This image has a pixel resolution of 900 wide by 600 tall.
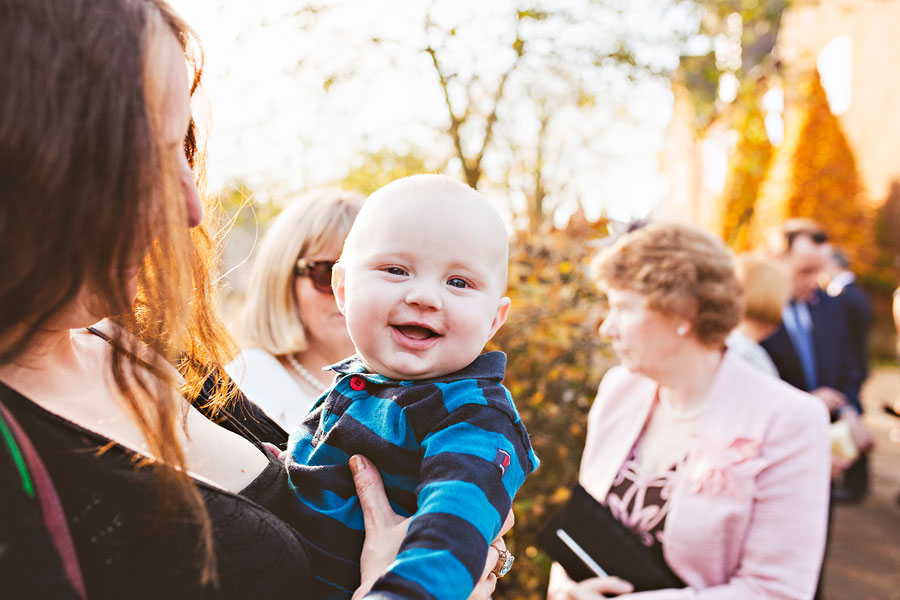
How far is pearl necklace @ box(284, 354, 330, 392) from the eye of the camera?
2697mm

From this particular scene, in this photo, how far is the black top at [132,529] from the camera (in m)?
1.04

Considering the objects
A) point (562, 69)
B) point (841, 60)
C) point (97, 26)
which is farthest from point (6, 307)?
point (841, 60)

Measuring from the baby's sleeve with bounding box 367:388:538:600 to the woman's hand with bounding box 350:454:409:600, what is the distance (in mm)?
91

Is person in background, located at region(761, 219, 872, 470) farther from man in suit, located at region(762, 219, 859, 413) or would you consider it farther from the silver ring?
the silver ring

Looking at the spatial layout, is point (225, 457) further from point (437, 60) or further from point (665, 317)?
point (437, 60)

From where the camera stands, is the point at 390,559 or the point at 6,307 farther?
the point at 390,559

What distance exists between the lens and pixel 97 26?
99 cm

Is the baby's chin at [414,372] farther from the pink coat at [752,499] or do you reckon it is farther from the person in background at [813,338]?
the person in background at [813,338]

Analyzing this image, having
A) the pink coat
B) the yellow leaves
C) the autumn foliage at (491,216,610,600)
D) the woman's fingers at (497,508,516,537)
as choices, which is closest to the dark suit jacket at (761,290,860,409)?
the autumn foliage at (491,216,610,600)

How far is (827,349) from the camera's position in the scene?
5629 mm

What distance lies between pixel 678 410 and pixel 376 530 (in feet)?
6.75

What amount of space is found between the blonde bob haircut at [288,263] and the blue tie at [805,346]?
4141mm

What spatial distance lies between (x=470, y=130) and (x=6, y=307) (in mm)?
6046

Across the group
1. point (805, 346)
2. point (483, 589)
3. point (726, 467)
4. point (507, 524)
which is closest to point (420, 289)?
point (507, 524)
